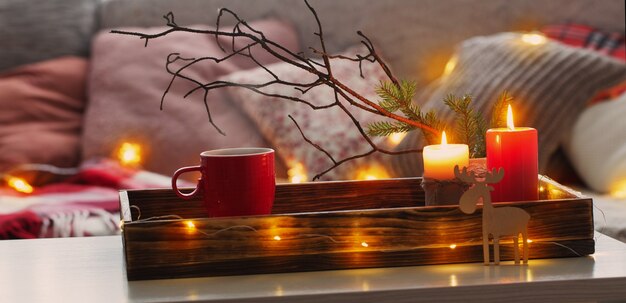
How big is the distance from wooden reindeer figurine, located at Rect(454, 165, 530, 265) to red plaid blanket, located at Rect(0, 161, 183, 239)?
935mm

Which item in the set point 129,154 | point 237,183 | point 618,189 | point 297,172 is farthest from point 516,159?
point 129,154

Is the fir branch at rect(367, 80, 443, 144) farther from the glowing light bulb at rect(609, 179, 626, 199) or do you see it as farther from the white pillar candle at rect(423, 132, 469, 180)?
the glowing light bulb at rect(609, 179, 626, 199)

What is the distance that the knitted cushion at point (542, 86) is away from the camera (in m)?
2.09

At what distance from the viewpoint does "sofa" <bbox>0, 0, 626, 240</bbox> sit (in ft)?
7.70

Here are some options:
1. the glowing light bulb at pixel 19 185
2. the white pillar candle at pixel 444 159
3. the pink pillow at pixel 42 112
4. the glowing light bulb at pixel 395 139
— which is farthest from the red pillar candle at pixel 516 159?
the pink pillow at pixel 42 112

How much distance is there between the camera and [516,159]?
1.19m

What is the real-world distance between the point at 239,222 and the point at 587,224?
0.42m

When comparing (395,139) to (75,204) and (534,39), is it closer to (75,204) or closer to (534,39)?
(534,39)

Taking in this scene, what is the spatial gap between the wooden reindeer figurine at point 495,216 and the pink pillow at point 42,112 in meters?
1.51

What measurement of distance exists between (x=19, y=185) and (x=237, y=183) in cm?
122

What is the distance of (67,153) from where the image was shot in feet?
7.87

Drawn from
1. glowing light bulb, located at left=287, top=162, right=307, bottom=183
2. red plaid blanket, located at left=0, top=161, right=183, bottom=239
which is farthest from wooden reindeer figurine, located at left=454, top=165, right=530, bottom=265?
glowing light bulb, located at left=287, top=162, right=307, bottom=183

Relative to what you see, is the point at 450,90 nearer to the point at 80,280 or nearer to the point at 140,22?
the point at 140,22

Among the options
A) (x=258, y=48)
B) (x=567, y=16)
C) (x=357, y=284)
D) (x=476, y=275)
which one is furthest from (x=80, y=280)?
(x=567, y=16)
